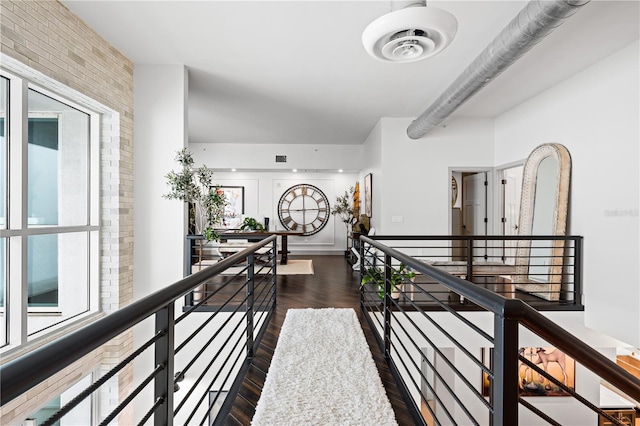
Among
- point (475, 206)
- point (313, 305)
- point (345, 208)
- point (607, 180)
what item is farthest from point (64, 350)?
point (345, 208)

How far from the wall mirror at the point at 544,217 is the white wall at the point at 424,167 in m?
1.20

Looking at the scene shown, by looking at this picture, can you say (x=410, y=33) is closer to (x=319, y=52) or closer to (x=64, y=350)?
(x=319, y=52)

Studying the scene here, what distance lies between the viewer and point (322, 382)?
2.13 meters

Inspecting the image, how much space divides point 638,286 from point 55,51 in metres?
5.52

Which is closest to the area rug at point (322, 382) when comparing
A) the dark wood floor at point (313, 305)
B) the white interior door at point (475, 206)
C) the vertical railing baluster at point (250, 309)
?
the dark wood floor at point (313, 305)

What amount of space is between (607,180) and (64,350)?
4.50 metres

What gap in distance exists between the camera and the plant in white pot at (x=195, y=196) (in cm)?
371

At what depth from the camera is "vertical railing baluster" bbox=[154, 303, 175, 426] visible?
3.60 feet

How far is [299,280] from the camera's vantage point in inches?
216

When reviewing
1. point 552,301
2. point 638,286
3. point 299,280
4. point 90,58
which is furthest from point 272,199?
point 638,286

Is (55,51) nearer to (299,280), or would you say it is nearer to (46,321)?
(46,321)

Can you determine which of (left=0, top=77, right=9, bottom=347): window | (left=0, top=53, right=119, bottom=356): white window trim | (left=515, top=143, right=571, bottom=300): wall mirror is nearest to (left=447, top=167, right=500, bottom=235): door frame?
(left=515, top=143, right=571, bottom=300): wall mirror

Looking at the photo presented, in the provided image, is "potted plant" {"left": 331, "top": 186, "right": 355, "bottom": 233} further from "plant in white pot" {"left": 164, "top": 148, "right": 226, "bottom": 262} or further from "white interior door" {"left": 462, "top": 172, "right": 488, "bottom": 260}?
"plant in white pot" {"left": 164, "top": 148, "right": 226, "bottom": 262}

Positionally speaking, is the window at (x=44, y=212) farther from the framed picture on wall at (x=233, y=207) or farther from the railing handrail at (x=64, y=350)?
the framed picture on wall at (x=233, y=207)
